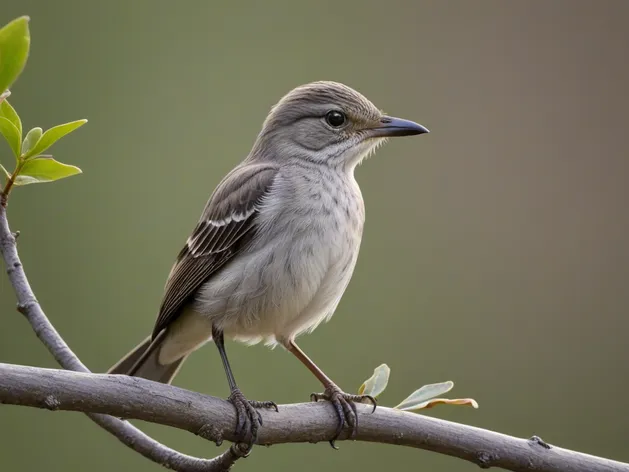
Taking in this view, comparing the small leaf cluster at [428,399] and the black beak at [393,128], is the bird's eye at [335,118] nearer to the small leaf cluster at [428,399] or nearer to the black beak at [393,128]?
the black beak at [393,128]

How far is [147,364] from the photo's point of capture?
13.6 ft

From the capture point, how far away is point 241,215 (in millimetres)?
4016

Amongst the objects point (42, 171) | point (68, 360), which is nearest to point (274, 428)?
Answer: point (68, 360)

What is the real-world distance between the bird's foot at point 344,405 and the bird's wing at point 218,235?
0.77 metres

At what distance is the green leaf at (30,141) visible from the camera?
2.68 meters

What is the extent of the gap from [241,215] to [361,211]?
1.87 ft

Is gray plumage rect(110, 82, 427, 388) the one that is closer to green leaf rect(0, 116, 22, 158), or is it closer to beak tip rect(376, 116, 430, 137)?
beak tip rect(376, 116, 430, 137)

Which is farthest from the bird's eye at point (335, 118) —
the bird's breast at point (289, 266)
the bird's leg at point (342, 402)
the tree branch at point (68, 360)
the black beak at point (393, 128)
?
the tree branch at point (68, 360)

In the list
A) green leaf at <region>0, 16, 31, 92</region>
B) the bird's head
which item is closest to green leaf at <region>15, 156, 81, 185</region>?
green leaf at <region>0, 16, 31, 92</region>

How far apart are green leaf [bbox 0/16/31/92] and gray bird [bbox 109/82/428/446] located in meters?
1.57

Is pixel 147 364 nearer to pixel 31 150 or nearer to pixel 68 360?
pixel 68 360

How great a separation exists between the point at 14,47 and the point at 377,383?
179 cm

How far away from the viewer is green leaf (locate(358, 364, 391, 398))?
3307 mm

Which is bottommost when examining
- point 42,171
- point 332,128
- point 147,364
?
point 147,364
